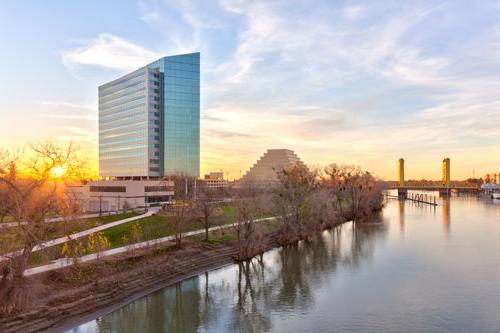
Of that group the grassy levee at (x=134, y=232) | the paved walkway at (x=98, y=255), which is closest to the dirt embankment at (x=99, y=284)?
the paved walkway at (x=98, y=255)

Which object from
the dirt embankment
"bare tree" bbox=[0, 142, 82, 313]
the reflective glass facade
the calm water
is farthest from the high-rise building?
"bare tree" bbox=[0, 142, 82, 313]

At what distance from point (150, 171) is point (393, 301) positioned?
11115 cm

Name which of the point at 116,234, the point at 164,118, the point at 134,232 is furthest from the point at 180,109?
the point at 134,232

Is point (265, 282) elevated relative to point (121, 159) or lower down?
lower down

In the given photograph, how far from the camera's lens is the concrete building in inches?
3105

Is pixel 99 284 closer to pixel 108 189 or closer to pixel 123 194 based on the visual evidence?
pixel 123 194

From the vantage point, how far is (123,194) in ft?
263

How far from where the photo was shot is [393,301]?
28625 millimetres

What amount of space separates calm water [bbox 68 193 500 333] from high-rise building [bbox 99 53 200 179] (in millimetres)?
90214

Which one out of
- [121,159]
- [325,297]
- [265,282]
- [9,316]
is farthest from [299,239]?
[121,159]

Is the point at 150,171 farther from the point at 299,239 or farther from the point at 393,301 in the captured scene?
the point at 393,301

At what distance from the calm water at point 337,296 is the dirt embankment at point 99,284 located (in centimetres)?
129

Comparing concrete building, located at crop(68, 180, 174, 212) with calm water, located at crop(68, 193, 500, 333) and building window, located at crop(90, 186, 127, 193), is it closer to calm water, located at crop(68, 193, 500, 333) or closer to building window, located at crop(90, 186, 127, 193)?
building window, located at crop(90, 186, 127, 193)

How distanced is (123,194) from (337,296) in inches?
2339
